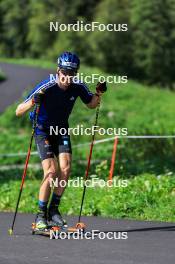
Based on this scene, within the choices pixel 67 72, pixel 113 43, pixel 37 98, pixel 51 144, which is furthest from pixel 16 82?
pixel 113 43

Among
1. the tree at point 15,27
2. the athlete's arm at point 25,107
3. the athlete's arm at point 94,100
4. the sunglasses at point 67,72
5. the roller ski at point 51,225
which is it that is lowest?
the roller ski at point 51,225

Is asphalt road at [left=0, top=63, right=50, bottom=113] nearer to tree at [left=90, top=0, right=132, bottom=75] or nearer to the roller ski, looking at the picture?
the roller ski

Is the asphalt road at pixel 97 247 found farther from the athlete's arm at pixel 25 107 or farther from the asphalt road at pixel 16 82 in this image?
the asphalt road at pixel 16 82

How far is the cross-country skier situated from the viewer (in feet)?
33.2

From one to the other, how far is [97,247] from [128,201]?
11.2 ft

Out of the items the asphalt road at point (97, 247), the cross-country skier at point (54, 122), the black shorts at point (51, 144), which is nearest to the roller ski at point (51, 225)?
the cross-country skier at point (54, 122)

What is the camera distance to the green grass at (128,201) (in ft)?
39.5

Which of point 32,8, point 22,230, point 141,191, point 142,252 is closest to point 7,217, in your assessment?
point 22,230

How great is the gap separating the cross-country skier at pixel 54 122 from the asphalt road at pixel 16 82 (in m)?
25.4

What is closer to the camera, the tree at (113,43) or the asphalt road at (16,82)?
the asphalt road at (16,82)

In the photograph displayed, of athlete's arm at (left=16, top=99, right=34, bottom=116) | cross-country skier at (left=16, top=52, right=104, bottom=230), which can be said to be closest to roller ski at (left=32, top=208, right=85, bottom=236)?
cross-country skier at (left=16, top=52, right=104, bottom=230)

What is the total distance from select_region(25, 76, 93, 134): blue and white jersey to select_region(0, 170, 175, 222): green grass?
94.8 inches

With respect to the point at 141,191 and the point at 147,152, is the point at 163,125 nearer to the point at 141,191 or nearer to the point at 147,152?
the point at 147,152

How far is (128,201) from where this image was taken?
12.4 metres
